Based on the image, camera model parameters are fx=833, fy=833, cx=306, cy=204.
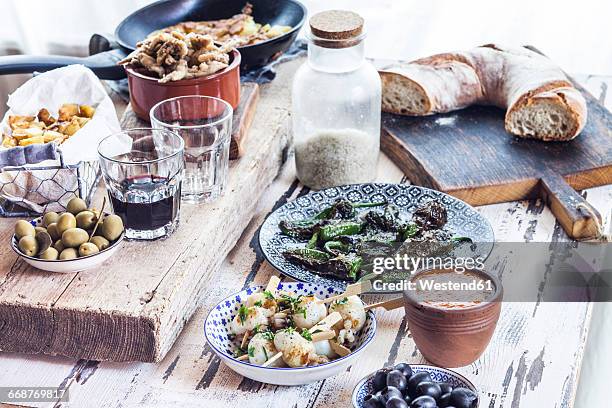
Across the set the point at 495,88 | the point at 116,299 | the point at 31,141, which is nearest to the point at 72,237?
the point at 116,299

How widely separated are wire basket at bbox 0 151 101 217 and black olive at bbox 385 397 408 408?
650 mm

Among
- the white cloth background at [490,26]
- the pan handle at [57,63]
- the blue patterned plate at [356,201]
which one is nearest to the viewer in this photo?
the blue patterned plate at [356,201]

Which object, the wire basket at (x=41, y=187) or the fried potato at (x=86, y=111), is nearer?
the wire basket at (x=41, y=187)

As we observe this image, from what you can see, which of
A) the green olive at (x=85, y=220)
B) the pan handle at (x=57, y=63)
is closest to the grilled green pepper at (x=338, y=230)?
the green olive at (x=85, y=220)

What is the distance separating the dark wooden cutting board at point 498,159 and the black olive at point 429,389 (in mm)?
551

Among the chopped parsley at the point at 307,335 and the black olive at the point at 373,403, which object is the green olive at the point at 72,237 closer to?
the chopped parsley at the point at 307,335

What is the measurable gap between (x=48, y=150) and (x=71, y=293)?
10.6 inches

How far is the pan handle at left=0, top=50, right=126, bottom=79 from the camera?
160 cm

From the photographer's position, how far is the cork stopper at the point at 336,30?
1428 millimetres

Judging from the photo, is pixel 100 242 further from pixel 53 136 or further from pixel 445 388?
pixel 445 388

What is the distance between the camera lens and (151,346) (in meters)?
1.16

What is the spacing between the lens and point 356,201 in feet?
4.88

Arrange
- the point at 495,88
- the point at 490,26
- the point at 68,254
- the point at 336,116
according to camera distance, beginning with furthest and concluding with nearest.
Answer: the point at 490,26
the point at 495,88
the point at 336,116
the point at 68,254

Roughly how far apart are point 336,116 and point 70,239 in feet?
1.86
